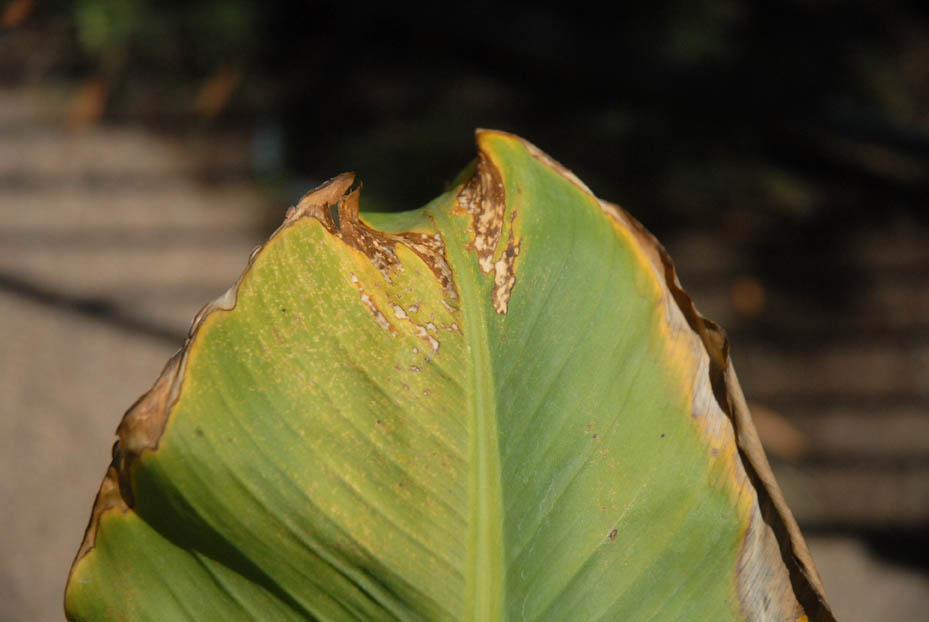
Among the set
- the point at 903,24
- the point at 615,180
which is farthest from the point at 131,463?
the point at 903,24

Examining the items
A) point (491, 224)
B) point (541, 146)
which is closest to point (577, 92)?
point (541, 146)

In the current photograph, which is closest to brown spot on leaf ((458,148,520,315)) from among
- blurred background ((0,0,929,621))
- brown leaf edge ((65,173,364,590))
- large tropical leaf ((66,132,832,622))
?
large tropical leaf ((66,132,832,622))

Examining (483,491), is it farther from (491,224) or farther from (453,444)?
(491,224)

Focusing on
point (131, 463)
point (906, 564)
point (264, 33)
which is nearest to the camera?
point (131, 463)

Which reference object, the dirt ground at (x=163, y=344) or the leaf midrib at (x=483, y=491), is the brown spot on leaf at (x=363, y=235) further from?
the dirt ground at (x=163, y=344)

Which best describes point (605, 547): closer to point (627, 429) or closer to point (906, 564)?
point (627, 429)

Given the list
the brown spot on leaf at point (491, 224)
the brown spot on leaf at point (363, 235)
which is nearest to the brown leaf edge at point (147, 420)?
the brown spot on leaf at point (363, 235)

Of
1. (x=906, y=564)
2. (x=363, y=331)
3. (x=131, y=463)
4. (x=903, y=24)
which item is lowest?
(x=906, y=564)
